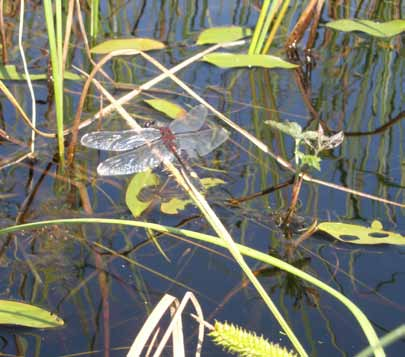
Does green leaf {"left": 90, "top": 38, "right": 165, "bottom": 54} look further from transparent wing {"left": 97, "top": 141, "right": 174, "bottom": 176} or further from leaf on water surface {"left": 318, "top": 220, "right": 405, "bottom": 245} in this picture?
leaf on water surface {"left": 318, "top": 220, "right": 405, "bottom": 245}

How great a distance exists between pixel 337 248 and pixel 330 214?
0.19 m

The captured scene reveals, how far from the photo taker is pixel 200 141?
2646mm

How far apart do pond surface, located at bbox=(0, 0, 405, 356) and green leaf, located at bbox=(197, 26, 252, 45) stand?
2.4 inches

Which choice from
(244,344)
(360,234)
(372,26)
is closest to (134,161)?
(360,234)

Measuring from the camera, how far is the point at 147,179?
8.09 ft

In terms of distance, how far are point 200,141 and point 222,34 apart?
3.42 ft

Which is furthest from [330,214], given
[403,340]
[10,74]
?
[10,74]

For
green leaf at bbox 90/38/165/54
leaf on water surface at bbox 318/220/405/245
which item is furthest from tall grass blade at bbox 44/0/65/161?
green leaf at bbox 90/38/165/54

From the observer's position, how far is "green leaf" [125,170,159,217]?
2.28 metres

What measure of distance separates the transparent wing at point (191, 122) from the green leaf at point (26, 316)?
104cm

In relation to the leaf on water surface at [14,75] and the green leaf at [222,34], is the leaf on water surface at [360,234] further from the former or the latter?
the green leaf at [222,34]

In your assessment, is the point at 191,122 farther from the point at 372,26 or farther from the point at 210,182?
the point at 372,26

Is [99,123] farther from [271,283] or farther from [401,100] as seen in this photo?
[401,100]

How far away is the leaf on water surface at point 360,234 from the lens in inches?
83.7
